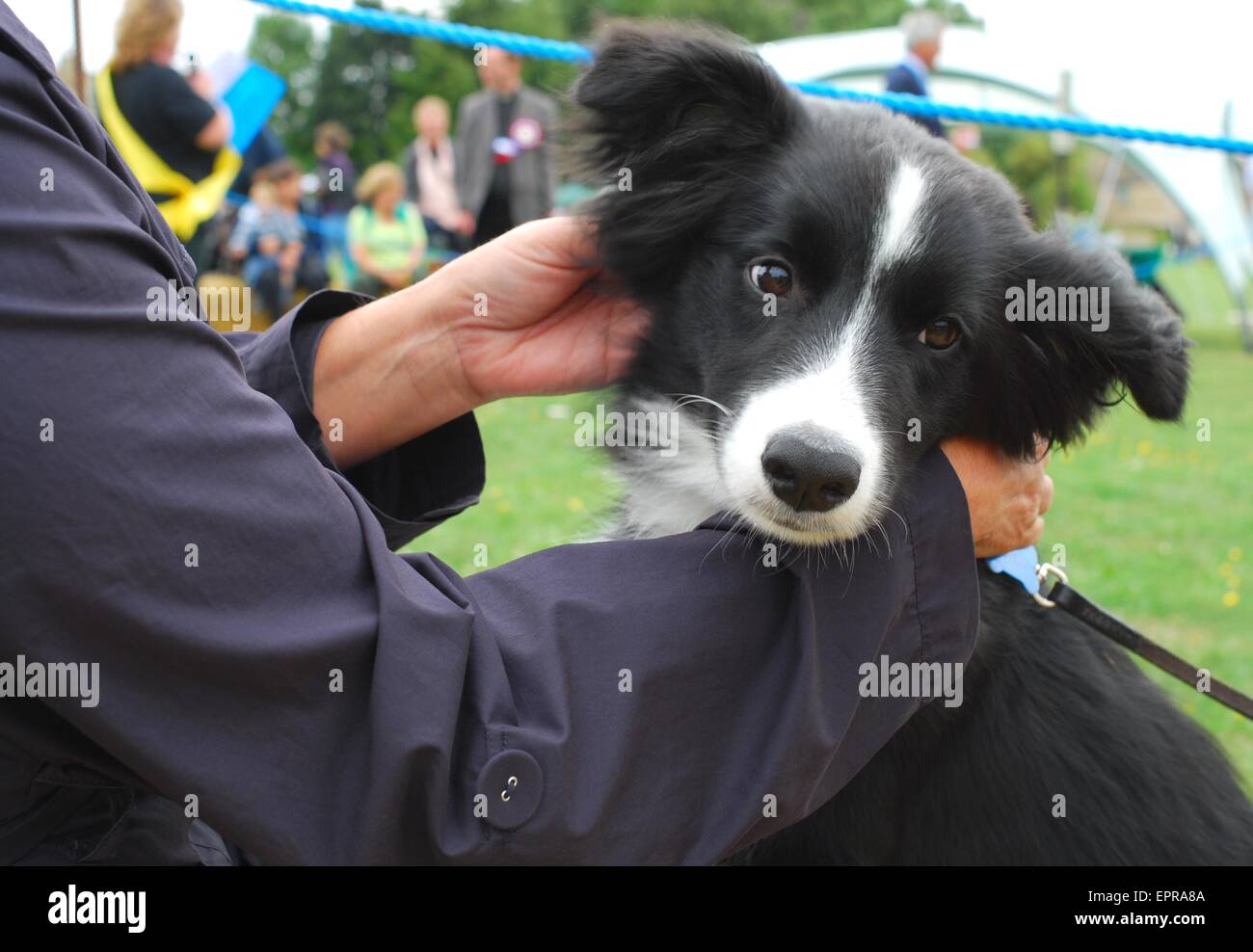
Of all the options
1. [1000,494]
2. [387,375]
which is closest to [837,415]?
[1000,494]

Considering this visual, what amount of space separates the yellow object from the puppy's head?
587cm

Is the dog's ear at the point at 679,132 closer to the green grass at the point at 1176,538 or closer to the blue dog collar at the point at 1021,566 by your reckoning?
the blue dog collar at the point at 1021,566

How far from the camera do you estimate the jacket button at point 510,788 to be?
53.4 inches

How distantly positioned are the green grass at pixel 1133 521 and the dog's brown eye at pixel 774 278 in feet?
2.18

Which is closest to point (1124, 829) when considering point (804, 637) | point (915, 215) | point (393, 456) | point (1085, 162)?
point (804, 637)

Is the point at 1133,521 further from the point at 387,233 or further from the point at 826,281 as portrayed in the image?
the point at 387,233

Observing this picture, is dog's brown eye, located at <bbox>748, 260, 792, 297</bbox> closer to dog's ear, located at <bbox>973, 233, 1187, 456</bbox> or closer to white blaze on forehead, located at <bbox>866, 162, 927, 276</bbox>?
white blaze on forehead, located at <bbox>866, 162, 927, 276</bbox>

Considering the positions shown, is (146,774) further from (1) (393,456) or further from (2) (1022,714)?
(2) (1022,714)

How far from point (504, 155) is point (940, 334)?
10.7 m

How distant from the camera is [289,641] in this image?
1.30 m

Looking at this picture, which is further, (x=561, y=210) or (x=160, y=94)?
(x=160, y=94)

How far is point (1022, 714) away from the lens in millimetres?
2188

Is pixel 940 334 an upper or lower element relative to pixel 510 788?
upper

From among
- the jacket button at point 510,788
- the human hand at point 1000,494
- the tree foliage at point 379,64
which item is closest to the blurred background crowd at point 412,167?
the human hand at point 1000,494
